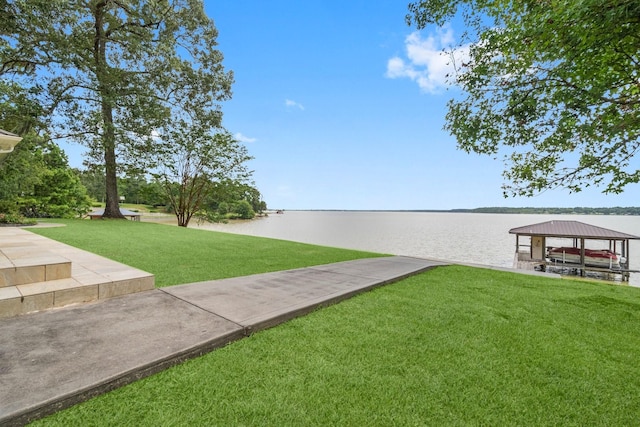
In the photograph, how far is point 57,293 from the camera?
293 cm

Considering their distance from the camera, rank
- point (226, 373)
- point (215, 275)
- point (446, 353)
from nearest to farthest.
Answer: point (226, 373)
point (446, 353)
point (215, 275)

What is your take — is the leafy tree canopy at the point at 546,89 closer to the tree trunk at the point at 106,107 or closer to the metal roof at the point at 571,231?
the metal roof at the point at 571,231

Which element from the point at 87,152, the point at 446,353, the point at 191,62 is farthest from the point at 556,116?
the point at 87,152

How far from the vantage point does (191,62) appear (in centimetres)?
1559

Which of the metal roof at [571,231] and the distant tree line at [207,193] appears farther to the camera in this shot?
the distant tree line at [207,193]

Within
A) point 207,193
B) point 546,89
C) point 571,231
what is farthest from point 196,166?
point 571,231

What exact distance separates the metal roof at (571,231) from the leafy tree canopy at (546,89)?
1225 centimetres

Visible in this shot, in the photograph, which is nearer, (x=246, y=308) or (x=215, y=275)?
(x=246, y=308)

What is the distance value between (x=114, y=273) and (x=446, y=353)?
158 inches

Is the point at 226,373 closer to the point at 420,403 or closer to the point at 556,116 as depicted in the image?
the point at 420,403

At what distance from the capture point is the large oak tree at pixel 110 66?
10.6m

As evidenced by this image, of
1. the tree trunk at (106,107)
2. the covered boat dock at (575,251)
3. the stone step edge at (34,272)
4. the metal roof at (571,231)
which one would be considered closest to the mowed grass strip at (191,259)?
the stone step edge at (34,272)

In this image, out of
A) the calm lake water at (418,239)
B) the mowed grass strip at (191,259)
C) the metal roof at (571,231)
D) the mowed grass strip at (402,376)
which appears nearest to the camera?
the mowed grass strip at (402,376)

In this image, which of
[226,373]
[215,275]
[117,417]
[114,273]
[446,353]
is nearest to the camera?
[117,417]
